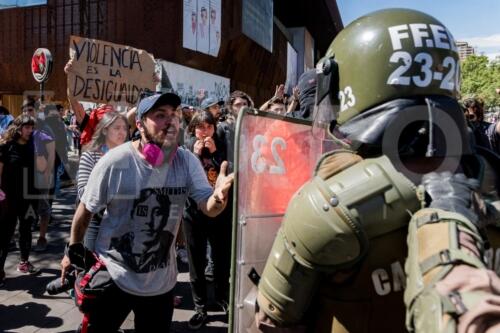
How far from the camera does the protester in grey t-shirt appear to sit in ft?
7.47

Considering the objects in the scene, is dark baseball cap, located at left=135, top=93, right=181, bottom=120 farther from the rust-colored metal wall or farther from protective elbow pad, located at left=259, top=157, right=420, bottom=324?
the rust-colored metal wall

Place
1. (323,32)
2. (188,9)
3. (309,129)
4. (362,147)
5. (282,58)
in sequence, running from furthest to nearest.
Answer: (323,32) → (282,58) → (188,9) → (309,129) → (362,147)

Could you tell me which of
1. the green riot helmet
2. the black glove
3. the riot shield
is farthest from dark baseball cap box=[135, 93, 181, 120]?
the black glove

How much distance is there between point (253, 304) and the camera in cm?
152

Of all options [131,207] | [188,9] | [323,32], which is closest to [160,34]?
[188,9]

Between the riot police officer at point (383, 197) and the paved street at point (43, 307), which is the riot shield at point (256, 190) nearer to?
the riot police officer at point (383, 197)

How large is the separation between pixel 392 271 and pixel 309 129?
0.84m

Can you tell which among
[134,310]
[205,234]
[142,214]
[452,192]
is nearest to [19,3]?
[205,234]

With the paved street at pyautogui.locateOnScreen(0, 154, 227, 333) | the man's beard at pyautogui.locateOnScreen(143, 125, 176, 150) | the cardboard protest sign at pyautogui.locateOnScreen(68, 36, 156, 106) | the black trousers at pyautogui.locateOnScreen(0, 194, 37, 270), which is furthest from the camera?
the black trousers at pyautogui.locateOnScreen(0, 194, 37, 270)

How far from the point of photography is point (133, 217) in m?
2.30

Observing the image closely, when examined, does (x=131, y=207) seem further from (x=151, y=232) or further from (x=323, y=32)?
(x=323, y=32)

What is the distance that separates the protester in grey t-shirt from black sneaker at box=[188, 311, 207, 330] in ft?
4.39

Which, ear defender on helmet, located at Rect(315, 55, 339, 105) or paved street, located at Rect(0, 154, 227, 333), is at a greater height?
ear defender on helmet, located at Rect(315, 55, 339, 105)

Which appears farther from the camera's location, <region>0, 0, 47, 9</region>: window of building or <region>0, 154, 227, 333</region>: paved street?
<region>0, 0, 47, 9</region>: window of building
